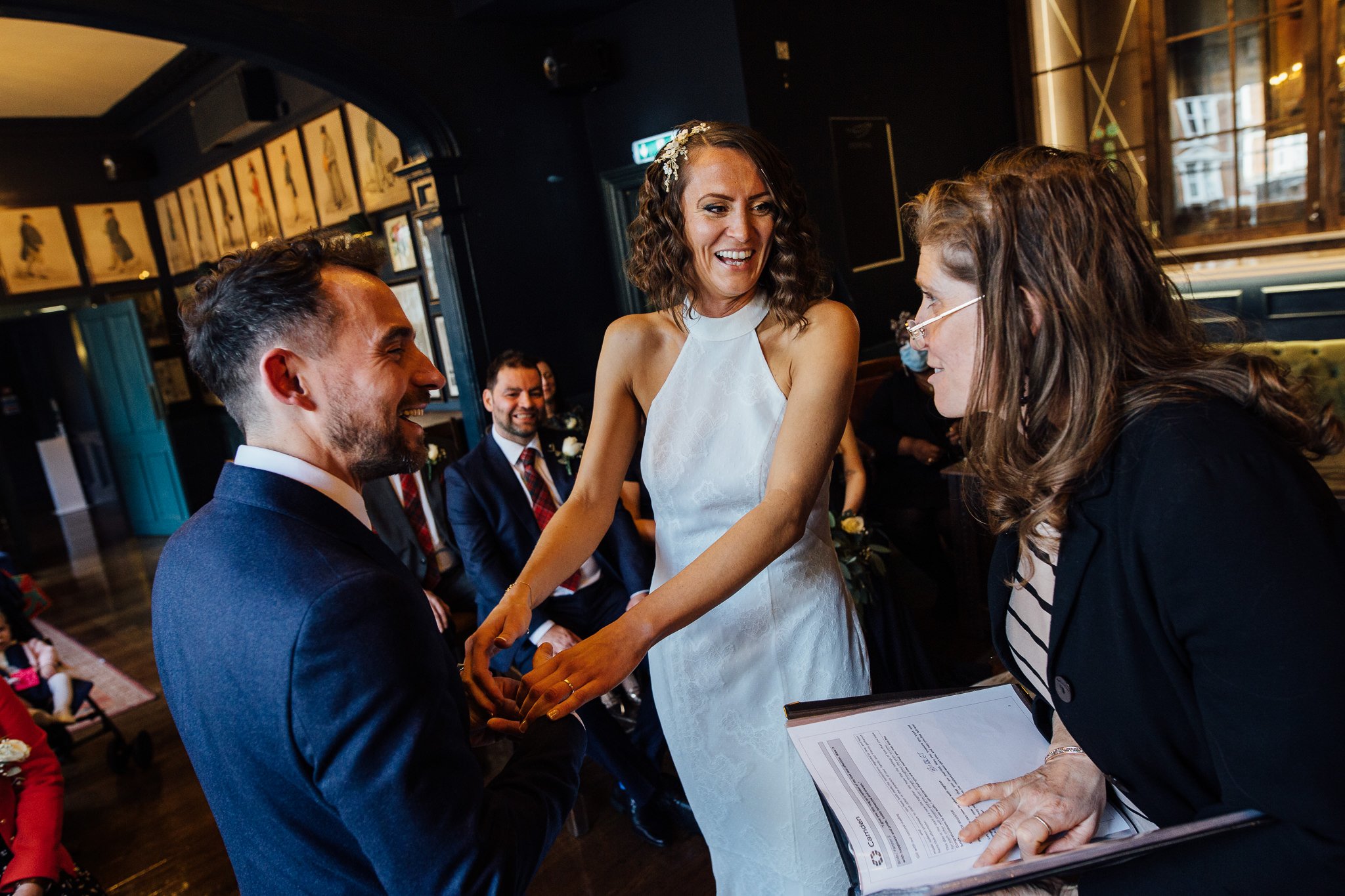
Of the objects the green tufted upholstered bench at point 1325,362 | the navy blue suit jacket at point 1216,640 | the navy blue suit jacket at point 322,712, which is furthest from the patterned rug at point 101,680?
the green tufted upholstered bench at point 1325,362

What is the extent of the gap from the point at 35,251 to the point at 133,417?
5.96 ft

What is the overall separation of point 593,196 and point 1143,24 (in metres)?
4.17

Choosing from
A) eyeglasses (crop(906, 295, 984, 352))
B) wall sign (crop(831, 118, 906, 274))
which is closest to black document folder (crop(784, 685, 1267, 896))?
eyeglasses (crop(906, 295, 984, 352))

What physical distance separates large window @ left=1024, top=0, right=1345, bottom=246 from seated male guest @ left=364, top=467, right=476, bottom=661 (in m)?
4.71

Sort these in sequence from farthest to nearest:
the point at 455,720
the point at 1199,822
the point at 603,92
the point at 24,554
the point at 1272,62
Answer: the point at 24,554 < the point at 1272,62 < the point at 603,92 < the point at 455,720 < the point at 1199,822

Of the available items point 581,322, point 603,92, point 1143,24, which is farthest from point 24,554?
point 1143,24

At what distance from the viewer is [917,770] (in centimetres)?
108

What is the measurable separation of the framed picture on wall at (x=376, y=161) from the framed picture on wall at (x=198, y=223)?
9.03 feet

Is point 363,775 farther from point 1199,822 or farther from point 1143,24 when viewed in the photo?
point 1143,24

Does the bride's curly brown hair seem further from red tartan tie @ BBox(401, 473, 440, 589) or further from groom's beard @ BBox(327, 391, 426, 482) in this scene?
red tartan tie @ BBox(401, 473, 440, 589)

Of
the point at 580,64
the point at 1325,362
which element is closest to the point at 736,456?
the point at 1325,362

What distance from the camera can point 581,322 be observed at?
548 centimetres

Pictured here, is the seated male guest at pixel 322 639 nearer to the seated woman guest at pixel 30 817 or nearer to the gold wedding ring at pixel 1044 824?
the gold wedding ring at pixel 1044 824

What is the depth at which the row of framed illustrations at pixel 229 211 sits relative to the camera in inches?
249
